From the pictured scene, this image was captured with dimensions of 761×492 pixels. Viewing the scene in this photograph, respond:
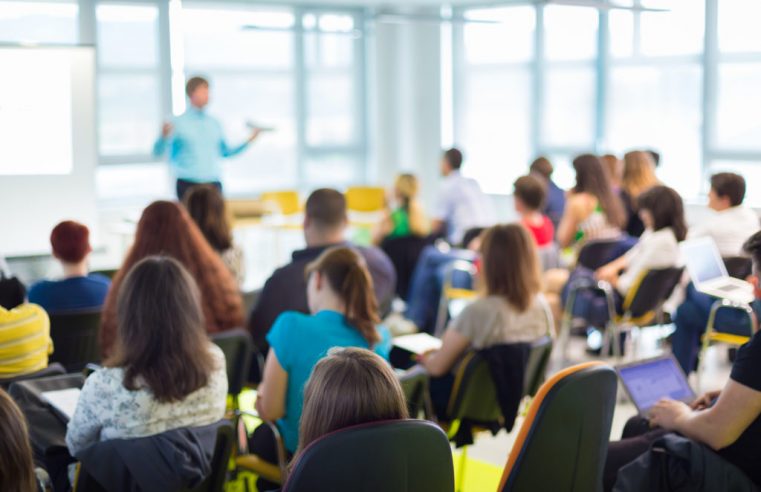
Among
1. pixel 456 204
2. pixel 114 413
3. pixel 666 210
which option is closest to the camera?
pixel 114 413

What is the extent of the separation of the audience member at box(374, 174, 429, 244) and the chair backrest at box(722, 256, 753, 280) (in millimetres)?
2344

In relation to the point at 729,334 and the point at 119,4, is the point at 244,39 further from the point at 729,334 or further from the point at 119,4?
the point at 729,334

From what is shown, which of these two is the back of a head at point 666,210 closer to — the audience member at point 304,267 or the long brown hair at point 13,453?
the audience member at point 304,267

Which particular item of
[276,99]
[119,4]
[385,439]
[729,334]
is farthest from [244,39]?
[385,439]

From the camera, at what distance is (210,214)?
5.16 meters

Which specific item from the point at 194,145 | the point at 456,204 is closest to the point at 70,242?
the point at 194,145

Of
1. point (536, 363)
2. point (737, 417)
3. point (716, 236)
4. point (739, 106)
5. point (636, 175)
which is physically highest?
point (739, 106)

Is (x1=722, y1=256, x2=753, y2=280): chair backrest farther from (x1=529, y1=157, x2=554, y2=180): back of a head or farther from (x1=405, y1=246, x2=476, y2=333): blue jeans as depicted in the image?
(x1=529, y1=157, x2=554, y2=180): back of a head

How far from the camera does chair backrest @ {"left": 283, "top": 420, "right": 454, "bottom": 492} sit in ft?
6.70

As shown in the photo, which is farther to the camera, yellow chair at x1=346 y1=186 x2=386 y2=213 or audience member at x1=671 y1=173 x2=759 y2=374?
yellow chair at x1=346 y1=186 x2=386 y2=213

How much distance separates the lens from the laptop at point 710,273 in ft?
17.8

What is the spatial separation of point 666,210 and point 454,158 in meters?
2.60

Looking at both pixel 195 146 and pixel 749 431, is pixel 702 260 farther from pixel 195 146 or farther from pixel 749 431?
pixel 195 146

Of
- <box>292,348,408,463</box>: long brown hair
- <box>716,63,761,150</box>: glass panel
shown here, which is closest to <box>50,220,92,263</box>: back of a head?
<box>292,348,408,463</box>: long brown hair
